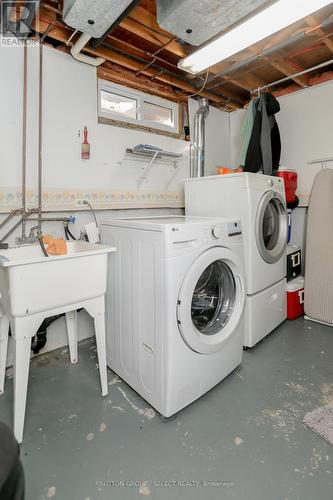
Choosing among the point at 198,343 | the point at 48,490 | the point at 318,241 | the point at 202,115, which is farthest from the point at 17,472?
the point at 202,115

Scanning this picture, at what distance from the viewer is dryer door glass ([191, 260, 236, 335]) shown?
5.68 ft

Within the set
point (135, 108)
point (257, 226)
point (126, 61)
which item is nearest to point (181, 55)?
point (126, 61)

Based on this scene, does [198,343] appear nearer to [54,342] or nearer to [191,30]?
[54,342]

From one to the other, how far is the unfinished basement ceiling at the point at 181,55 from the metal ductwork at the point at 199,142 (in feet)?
0.52

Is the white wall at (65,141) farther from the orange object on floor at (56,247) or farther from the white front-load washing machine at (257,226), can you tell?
the white front-load washing machine at (257,226)

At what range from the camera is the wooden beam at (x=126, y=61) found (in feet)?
5.90

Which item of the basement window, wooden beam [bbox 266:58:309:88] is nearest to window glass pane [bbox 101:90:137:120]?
the basement window

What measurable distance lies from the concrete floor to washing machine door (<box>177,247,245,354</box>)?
1.27 feet

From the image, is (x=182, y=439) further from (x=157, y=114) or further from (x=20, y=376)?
(x=157, y=114)

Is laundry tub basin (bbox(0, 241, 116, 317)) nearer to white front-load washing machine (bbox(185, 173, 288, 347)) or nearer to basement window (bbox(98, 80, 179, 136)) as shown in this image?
white front-load washing machine (bbox(185, 173, 288, 347))

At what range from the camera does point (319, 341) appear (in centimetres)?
227

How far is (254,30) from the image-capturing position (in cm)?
161

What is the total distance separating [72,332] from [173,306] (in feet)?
3.35

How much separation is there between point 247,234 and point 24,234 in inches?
65.1
